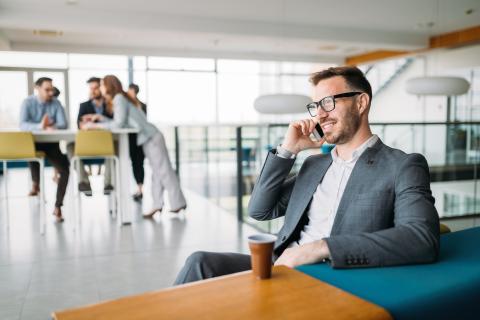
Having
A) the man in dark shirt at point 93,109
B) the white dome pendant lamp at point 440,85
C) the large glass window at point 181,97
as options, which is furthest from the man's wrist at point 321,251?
the large glass window at point 181,97

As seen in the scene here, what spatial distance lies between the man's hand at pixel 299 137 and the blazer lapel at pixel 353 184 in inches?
8.7

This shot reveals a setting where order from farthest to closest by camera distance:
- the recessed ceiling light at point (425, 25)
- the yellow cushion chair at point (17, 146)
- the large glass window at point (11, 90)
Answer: the large glass window at point (11, 90), the recessed ceiling light at point (425, 25), the yellow cushion chair at point (17, 146)

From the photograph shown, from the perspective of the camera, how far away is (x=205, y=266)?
1.43 meters

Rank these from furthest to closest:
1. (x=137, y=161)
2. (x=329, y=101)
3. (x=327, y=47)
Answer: (x=327, y=47) → (x=137, y=161) → (x=329, y=101)

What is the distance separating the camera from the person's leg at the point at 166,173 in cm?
479

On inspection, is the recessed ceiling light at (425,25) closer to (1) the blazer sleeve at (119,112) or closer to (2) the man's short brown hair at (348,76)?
(1) the blazer sleeve at (119,112)

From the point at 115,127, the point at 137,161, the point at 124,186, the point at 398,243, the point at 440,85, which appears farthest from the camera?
the point at 137,161

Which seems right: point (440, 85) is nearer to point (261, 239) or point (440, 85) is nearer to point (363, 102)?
point (363, 102)

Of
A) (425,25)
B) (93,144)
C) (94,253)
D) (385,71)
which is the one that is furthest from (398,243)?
(385,71)

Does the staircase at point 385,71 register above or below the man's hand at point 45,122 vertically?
above

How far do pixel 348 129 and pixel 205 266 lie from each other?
2.31ft

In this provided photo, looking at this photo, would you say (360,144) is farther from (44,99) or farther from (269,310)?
(44,99)

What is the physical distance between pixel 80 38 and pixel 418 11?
7.03m

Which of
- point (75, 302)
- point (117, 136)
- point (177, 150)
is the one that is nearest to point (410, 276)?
point (75, 302)
